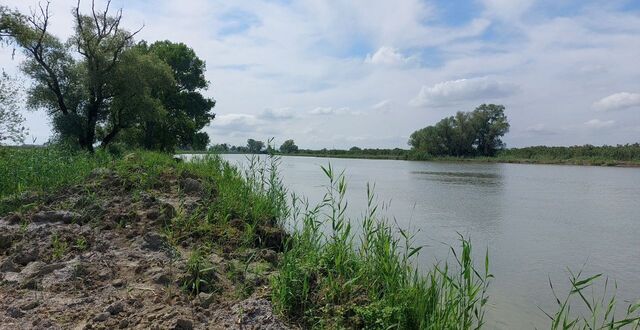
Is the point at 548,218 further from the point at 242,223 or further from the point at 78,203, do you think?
the point at 78,203

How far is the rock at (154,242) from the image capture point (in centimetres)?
523

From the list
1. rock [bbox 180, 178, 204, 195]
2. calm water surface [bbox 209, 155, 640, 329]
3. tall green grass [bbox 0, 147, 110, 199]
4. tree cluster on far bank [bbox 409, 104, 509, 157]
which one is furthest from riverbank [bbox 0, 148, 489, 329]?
tree cluster on far bank [bbox 409, 104, 509, 157]

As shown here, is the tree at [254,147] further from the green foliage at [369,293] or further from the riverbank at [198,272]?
the green foliage at [369,293]

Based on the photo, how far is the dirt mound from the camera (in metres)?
3.56

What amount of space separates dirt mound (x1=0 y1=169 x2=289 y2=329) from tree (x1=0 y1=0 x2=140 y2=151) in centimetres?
1873

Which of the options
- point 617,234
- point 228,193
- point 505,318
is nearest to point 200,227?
point 228,193

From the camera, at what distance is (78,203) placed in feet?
23.1

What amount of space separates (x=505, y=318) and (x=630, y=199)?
1840 centimetres

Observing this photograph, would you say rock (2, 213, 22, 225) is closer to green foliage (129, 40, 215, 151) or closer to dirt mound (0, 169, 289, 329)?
dirt mound (0, 169, 289, 329)

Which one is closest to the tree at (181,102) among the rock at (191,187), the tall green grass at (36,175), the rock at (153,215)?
the tall green grass at (36,175)

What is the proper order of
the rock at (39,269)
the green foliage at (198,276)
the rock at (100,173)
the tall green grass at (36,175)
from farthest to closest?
1. the rock at (100,173)
2. the tall green grass at (36,175)
3. the rock at (39,269)
4. the green foliage at (198,276)

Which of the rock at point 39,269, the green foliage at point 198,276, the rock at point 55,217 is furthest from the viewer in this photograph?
the rock at point 55,217

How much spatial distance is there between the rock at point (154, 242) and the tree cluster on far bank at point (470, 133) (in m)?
77.7

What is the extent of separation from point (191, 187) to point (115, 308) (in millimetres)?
5251
